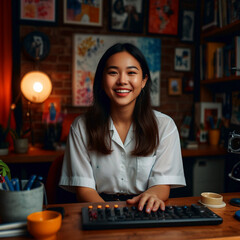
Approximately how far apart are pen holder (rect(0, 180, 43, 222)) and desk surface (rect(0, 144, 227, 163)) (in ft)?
4.39

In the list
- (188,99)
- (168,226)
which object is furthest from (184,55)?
(168,226)

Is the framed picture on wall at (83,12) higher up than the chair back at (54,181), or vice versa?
the framed picture on wall at (83,12)

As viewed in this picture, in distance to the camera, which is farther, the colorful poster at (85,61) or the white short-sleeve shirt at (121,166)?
the colorful poster at (85,61)

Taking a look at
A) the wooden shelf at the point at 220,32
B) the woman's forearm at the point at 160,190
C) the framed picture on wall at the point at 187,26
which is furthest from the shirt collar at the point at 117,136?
the framed picture on wall at the point at 187,26

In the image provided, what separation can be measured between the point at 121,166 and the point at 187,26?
2106 millimetres

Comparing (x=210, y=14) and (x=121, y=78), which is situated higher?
(x=210, y=14)

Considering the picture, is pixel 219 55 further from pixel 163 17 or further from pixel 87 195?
pixel 87 195

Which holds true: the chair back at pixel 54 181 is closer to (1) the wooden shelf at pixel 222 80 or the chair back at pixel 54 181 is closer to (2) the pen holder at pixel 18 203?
(2) the pen holder at pixel 18 203

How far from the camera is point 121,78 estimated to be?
1423mm

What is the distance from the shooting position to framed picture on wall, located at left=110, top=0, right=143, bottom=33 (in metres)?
2.79

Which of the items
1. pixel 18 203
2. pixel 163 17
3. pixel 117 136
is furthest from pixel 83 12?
pixel 18 203

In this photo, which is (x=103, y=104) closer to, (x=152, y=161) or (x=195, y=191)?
(x=152, y=161)

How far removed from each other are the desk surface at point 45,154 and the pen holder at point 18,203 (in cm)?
134

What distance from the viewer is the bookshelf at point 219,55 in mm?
2389
